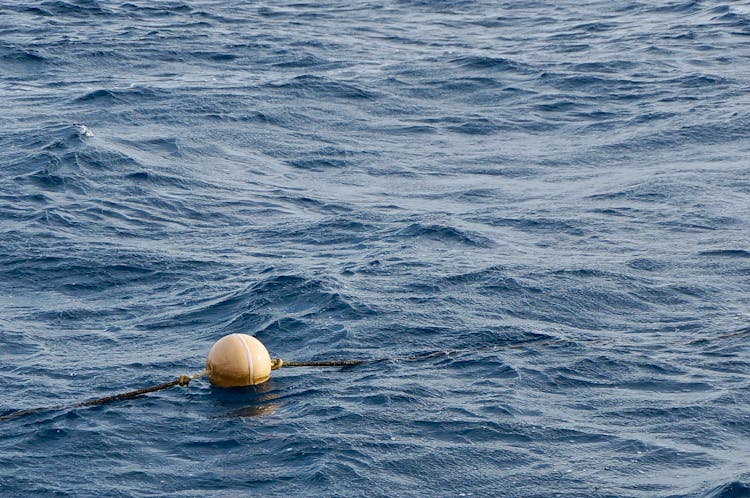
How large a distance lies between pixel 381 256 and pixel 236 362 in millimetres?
4476

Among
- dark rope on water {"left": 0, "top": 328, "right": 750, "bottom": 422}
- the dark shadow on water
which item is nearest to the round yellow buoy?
the dark shadow on water

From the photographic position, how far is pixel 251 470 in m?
11.6

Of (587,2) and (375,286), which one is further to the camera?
(587,2)

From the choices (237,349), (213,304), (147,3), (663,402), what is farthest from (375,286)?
(147,3)

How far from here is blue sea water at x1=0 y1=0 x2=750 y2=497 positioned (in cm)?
1198

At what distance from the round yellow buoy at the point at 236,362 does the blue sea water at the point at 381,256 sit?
0.57ft

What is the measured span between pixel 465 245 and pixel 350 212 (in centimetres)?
230

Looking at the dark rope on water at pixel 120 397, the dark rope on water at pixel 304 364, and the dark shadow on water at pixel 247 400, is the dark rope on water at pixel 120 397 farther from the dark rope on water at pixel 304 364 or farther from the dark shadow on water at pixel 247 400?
the dark shadow on water at pixel 247 400

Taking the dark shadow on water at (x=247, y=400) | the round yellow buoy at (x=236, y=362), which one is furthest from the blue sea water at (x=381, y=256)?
the round yellow buoy at (x=236, y=362)

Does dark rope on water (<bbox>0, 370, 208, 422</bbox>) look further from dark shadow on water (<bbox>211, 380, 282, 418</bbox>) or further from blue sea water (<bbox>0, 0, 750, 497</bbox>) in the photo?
dark shadow on water (<bbox>211, 380, 282, 418</bbox>)

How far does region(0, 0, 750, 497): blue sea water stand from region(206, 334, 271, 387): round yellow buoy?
0.17m

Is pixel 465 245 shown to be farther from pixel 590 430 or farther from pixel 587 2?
pixel 587 2

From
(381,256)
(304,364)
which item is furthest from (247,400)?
(381,256)

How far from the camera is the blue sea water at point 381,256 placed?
1198cm
